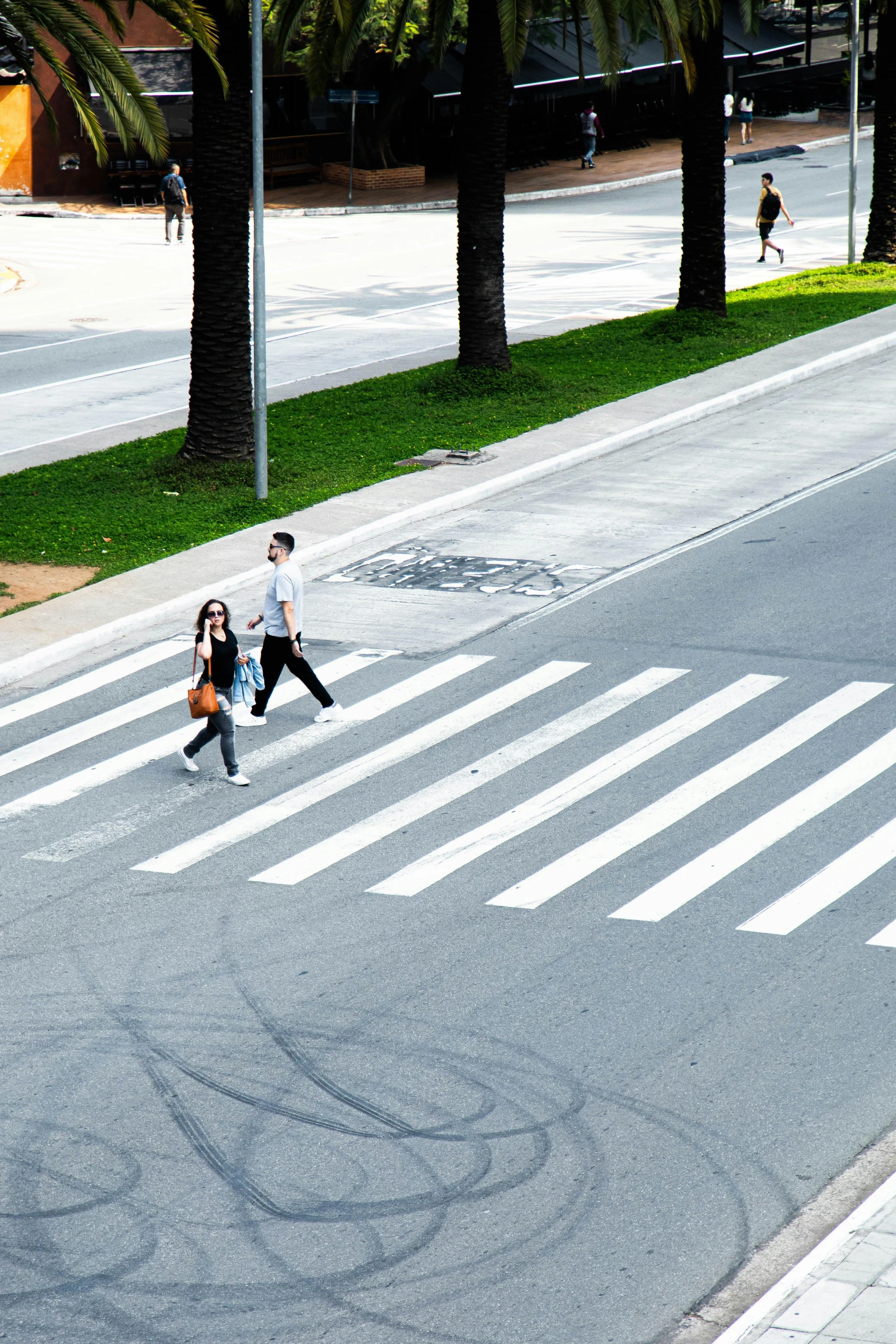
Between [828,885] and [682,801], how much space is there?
1.55 m

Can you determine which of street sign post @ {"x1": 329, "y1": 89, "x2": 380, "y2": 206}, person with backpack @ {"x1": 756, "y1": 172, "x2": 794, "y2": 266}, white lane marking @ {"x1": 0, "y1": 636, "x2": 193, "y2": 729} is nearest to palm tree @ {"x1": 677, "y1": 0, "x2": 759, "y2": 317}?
person with backpack @ {"x1": 756, "y1": 172, "x2": 794, "y2": 266}

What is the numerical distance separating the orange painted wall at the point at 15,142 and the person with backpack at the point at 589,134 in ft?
59.7

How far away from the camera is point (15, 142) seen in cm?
5531

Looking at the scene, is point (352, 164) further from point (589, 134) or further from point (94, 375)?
point (94, 375)

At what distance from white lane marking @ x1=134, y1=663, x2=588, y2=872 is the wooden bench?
149ft

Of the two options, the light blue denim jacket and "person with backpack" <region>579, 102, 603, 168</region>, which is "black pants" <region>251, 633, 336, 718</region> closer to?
the light blue denim jacket

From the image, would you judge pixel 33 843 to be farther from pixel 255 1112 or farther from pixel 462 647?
pixel 462 647

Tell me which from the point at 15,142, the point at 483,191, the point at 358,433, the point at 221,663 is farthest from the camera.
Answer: the point at 15,142

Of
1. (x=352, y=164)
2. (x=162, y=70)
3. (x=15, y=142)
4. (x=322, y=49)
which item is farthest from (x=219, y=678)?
(x=15, y=142)

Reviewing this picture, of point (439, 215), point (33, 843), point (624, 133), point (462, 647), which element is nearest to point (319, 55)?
point (462, 647)

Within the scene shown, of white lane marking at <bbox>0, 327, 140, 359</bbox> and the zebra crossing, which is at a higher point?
white lane marking at <bbox>0, 327, 140, 359</bbox>

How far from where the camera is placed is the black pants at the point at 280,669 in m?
13.1

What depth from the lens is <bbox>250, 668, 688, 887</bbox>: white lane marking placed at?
10719 millimetres

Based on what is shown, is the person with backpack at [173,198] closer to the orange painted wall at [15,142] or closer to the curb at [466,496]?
the orange painted wall at [15,142]
